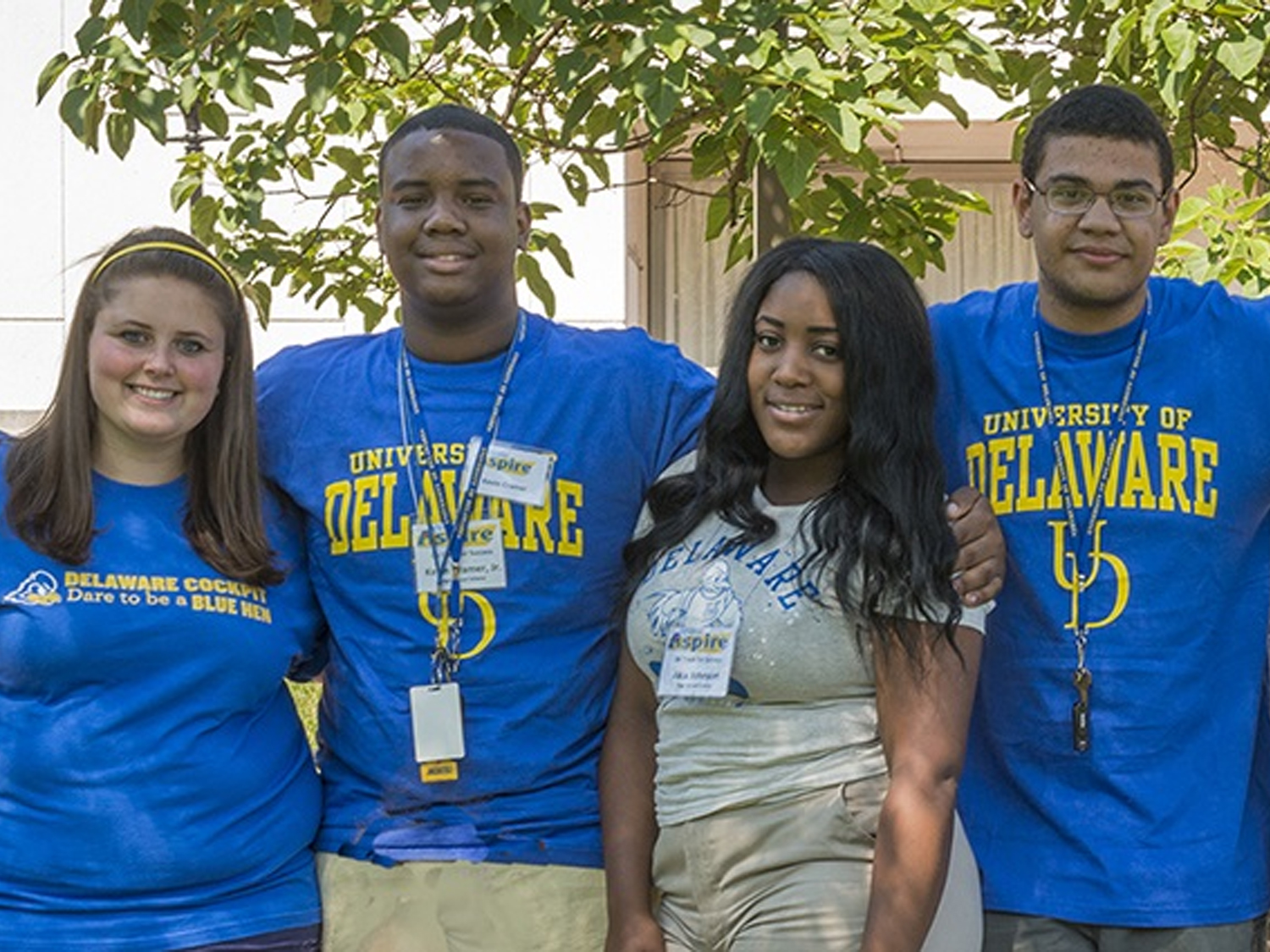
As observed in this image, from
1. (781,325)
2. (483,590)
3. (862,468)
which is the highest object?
(781,325)

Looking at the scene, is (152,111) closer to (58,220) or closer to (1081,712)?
(1081,712)

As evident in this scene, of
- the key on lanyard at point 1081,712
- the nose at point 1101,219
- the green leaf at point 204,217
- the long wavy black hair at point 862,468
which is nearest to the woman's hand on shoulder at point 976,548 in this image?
the long wavy black hair at point 862,468

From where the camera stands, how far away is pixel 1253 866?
333 cm

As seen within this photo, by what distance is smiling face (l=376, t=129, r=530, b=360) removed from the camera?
11.8ft

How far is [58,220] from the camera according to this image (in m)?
10.6

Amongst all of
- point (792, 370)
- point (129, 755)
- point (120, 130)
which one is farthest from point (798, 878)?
point (120, 130)

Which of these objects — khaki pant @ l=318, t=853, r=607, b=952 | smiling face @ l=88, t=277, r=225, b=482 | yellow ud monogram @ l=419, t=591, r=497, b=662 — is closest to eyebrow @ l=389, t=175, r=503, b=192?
smiling face @ l=88, t=277, r=225, b=482

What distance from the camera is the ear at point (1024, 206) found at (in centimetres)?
348

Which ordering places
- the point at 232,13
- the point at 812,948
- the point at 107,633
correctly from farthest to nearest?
the point at 232,13, the point at 107,633, the point at 812,948

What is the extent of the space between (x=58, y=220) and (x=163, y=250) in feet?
24.2

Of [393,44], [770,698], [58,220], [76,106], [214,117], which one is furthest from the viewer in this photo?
[58,220]

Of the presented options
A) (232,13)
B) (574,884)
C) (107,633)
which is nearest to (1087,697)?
(574,884)

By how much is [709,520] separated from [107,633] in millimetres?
979

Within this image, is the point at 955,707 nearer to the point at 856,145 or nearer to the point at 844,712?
the point at 844,712
